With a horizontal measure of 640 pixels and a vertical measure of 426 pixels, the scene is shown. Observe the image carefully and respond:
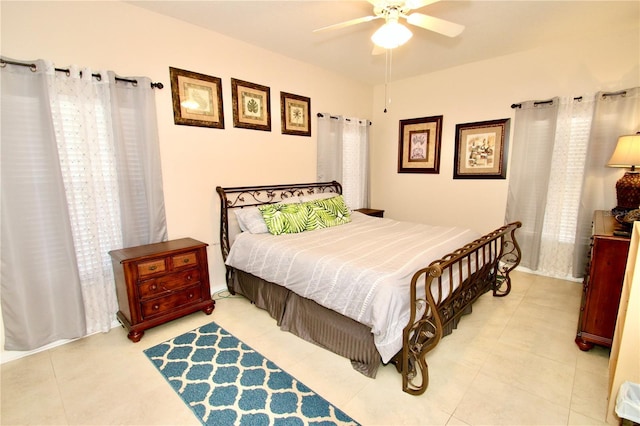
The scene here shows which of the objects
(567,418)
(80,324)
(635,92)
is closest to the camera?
(567,418)

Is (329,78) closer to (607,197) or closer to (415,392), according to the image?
(607,197)

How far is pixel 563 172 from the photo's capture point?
3416mm

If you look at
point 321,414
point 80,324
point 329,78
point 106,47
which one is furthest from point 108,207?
point 329,78

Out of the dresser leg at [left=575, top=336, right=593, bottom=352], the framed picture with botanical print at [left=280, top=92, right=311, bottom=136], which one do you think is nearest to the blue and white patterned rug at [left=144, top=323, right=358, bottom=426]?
the dresser leg at [left=575, top=336, right=593, bottom=352]

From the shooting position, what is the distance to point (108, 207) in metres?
2.49

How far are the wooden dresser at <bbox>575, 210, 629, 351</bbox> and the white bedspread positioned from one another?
94 cm

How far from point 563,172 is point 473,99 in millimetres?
1424

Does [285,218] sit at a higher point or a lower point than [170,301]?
higher

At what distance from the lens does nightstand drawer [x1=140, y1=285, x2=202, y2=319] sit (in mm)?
2441

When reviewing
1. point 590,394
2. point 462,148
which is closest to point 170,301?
point 590,394

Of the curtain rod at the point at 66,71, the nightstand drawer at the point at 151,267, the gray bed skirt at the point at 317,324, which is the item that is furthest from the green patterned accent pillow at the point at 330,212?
the curtain rod at the point at 66,71

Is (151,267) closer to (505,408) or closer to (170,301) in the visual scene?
(170,301)

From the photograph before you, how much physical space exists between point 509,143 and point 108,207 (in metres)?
4.48

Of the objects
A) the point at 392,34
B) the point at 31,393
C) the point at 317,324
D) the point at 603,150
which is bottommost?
the point at 31,393
